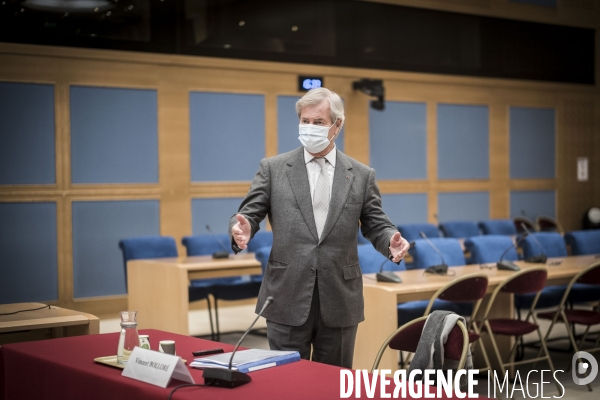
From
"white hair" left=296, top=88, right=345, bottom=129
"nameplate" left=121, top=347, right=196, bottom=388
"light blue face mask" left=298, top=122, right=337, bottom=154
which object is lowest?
"nameplate" left=121, top=347, right=196, bottom=388

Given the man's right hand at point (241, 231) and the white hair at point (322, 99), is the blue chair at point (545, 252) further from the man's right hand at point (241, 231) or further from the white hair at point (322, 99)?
the man's right hand at point (241, 231)

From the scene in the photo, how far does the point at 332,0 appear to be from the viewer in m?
9.91

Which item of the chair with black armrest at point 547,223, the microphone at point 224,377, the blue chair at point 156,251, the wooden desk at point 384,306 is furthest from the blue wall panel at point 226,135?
the microphone at point 224,377

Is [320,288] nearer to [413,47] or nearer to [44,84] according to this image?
[44,84]

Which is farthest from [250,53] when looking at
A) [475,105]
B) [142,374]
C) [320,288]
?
[142,374]

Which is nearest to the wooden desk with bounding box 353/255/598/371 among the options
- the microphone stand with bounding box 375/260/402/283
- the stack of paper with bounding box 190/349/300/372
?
the microphone stand with bounding box 375/260/402/283

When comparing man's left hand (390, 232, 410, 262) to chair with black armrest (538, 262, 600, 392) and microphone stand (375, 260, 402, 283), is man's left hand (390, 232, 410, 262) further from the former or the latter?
chair with black armrest (538, 262, 600, 392)

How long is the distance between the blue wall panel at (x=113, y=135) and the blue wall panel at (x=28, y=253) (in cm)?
57

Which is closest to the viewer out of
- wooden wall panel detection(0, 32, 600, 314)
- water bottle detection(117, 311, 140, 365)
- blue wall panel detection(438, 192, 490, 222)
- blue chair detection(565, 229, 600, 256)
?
water bottle detection(117, 311, 140, 365)

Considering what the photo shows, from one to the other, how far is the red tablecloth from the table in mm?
531

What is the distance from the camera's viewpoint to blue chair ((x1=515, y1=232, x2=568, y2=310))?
627cm

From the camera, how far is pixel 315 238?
303cm

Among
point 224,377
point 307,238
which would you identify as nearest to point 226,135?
point 307,238

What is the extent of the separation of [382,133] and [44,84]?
4425 millimetres
